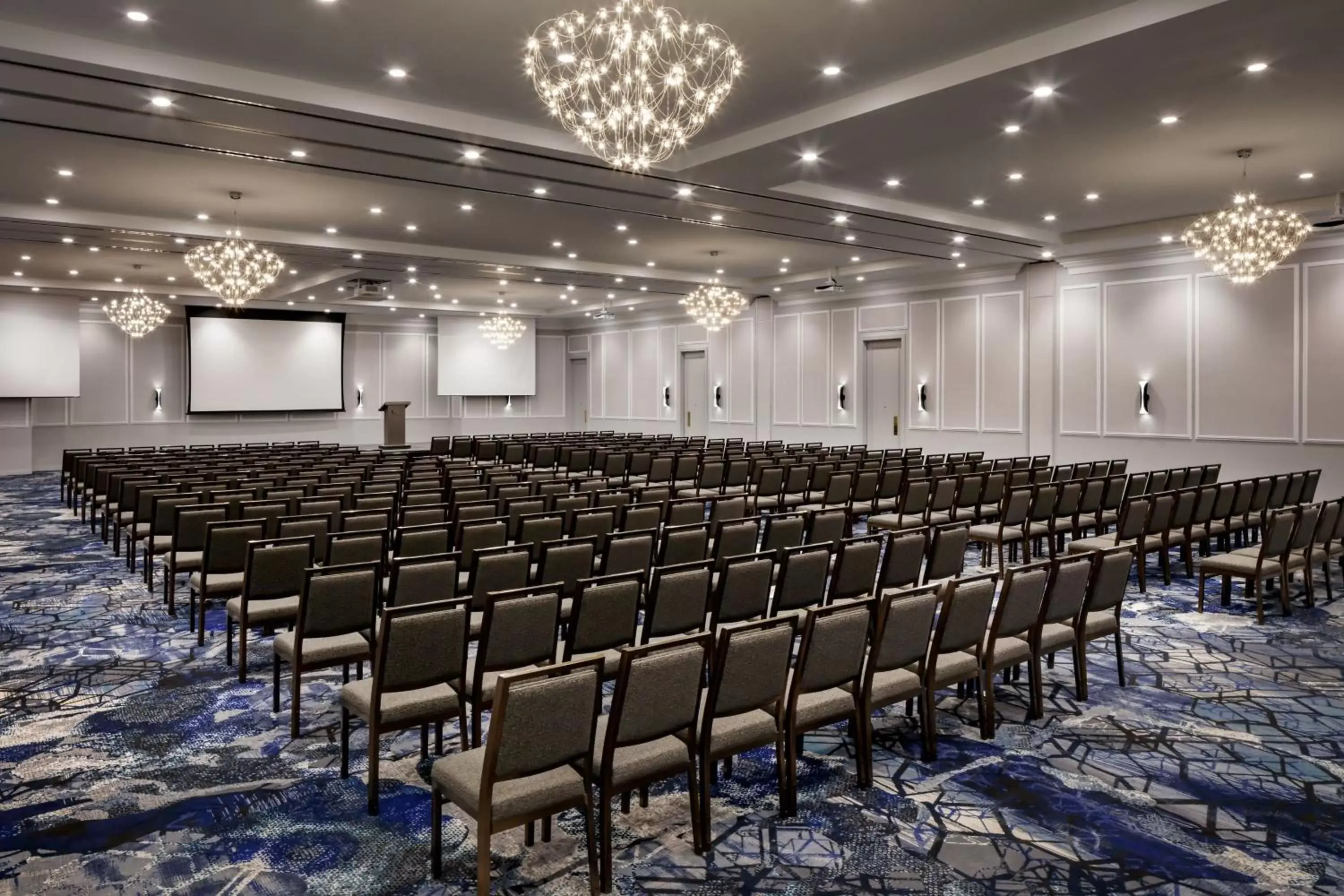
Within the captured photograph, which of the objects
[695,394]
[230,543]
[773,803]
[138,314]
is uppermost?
[138,314]

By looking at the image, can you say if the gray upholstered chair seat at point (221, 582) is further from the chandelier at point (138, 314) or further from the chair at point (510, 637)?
the chandelier at point (138, 314)

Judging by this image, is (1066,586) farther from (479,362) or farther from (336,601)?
(479,362)

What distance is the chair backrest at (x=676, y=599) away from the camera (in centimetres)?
449

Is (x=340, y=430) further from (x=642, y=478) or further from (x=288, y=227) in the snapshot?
(x=642, y=478)

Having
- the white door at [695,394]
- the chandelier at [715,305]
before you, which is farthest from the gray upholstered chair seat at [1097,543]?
the white door at [695,394]

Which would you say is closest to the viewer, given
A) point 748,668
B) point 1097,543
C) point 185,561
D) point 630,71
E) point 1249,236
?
point 748,668

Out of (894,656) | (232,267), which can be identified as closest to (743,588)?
(894,656)

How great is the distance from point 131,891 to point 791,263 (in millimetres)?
15283

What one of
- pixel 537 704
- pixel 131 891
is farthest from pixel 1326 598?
pixel 131 891

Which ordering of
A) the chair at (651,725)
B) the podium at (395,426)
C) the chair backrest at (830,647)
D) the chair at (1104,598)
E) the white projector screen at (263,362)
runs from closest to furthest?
1. the chair at (651,725)
2. the chair backrest at (830,647)
3. the chair at (1104,598)
4. the podium at (395,426)
5. the white projector screen at (263,362)

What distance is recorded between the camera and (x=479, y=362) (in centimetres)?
2548

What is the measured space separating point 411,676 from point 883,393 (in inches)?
628

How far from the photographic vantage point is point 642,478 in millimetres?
13391

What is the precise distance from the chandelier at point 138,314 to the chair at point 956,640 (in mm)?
17668
